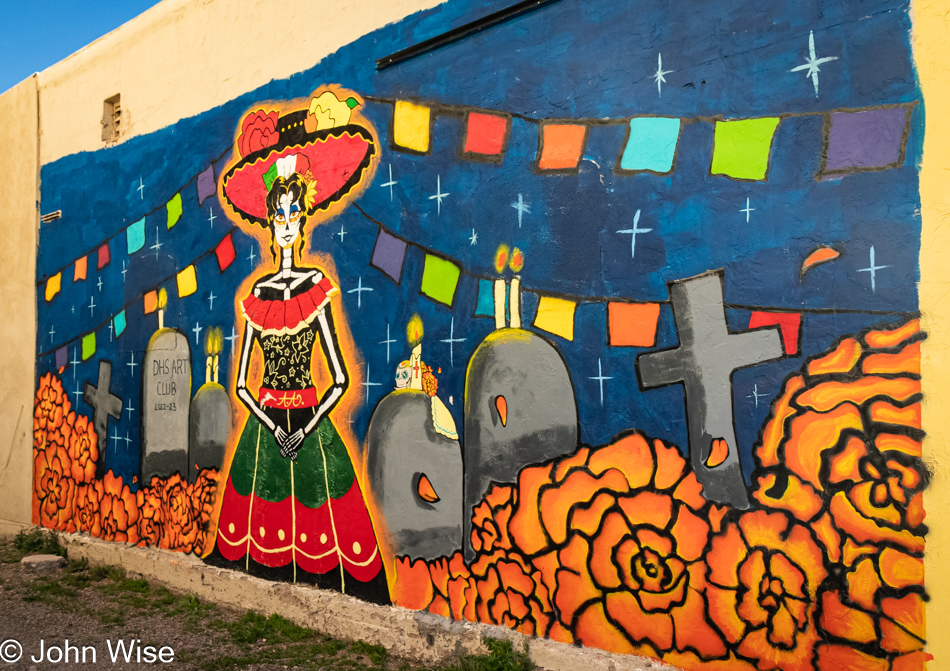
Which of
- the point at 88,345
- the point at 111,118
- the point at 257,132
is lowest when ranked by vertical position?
the point at 88,345

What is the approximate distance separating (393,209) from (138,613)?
3519 mm

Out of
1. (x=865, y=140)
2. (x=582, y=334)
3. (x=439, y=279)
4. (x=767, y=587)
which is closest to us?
(x=865, y=140)

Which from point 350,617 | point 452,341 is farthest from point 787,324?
point 350,617

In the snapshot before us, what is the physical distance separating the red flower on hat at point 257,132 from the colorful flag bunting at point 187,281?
43.1 inches

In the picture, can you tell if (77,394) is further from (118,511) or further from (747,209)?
(747,209)

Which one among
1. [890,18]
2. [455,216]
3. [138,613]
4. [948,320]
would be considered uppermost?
[890,18]

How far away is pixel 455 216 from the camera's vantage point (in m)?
4.10

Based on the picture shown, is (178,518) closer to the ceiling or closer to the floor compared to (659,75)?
closer to the floor

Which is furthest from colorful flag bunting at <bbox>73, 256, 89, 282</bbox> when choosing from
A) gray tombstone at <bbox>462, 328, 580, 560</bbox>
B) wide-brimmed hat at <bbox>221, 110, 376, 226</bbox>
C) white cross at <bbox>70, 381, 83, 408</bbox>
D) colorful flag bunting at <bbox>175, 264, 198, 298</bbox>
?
gray tombstone at <bbox>462, 328, 580, 560</bbox>

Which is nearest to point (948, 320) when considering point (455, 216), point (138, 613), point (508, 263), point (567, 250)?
point (567, 250)

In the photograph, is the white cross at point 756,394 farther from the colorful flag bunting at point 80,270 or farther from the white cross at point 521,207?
the colorful flag bunting at point 80,270

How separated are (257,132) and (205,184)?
0.74 m

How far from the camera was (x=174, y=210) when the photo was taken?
603cm

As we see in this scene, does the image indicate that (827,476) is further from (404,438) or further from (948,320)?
(404,438)
